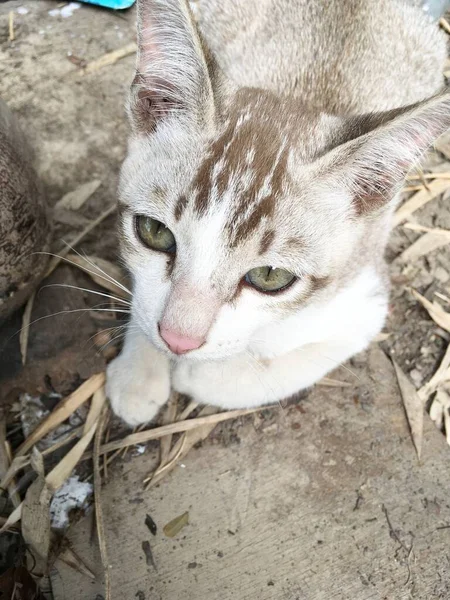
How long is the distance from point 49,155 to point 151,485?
181 cm

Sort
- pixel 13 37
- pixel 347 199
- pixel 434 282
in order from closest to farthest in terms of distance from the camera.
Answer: pixel 347 199 < pixel 434 282 < pixel 13 37

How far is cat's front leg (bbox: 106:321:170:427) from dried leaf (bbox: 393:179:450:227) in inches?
60.0

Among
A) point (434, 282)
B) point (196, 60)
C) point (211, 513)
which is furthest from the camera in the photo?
point (434, 282)

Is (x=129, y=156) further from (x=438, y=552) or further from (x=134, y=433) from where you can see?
(x=438, y=552)

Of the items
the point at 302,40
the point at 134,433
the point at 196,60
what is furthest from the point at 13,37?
the point at 134,433

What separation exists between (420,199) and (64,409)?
2162mm

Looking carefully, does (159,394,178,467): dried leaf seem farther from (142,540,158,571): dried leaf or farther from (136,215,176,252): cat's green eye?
(136,215,176,252): cat's green eye

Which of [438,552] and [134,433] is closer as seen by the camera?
[438,552]

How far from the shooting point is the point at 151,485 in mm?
2039

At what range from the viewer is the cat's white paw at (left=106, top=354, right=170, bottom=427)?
2.12 metres

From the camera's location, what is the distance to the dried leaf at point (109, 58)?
312 cm

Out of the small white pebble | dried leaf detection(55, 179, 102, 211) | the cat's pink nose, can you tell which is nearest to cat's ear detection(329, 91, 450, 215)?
the cat's pink nose

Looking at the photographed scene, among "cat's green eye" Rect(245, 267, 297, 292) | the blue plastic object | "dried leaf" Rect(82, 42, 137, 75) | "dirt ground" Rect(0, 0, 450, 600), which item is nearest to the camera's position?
"cat's green eye" Rect(245, 267, 297, 292)

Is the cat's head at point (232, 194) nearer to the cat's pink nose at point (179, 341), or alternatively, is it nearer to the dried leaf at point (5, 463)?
the cat's pink nose at point (179, 341)
